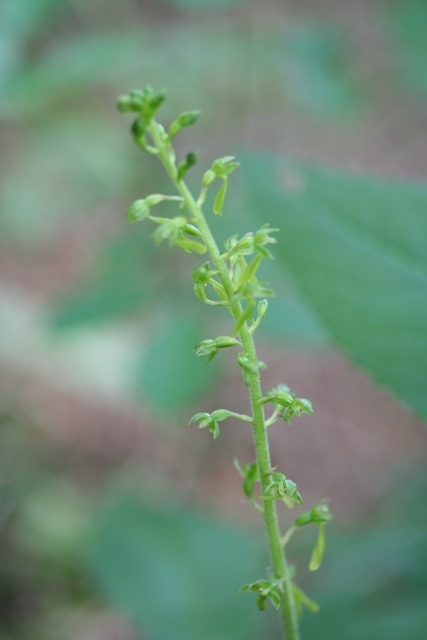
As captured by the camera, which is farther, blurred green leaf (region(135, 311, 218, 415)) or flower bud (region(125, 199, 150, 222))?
blurred green leaf (region(135, 311, 218, 415))

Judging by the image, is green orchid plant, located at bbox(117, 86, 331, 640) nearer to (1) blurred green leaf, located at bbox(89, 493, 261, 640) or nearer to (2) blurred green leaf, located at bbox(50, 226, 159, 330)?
(1) blurred green leaf, located at bbox(89, 493, 261, 640)

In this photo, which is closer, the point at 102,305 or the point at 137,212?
the point at 137,212

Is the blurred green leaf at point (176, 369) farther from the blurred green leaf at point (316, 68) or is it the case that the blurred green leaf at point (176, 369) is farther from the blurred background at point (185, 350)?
the blurred green leaf at point (316, 68)

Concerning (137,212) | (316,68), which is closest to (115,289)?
(137,212)

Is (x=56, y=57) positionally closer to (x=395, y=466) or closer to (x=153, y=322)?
(x=153, y=322)

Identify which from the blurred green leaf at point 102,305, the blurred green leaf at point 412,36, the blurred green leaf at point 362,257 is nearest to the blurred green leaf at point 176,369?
the blurred green leaf at point 102,305

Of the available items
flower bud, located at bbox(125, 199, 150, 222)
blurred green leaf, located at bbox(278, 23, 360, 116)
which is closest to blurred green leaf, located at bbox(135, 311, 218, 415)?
flower bud, located at bbox(125, 199, 150, 222)

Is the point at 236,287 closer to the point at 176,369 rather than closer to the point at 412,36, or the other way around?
the point at 176,369
